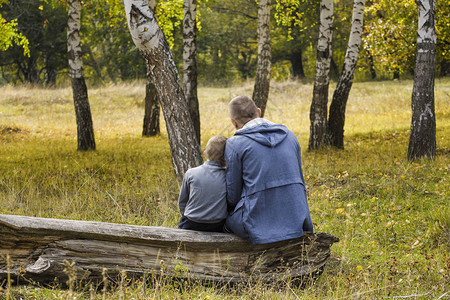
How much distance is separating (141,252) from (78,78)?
28.1ft

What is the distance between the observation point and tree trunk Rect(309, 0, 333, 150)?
10469mm

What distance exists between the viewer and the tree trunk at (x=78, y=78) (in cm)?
1105

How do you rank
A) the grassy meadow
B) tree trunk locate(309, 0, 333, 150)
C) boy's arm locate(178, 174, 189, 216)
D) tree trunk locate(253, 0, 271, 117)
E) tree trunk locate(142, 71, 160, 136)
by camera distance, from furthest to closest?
1. tree trunk locate(142, 71, 160, 136)
2. tree trunk locate(253, 0, 271, 117)
3. tree trunk locate(309, 0, 333, 150)
4. boy's arm locate(178, 174, 189, 216)
5. the grassy meadow

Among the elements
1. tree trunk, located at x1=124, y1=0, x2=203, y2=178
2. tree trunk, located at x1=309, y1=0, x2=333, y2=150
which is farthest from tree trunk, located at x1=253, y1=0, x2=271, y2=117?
tree trunk, located at x1=124, y1=0, x2=203, y2=178

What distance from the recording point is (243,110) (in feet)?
13.8

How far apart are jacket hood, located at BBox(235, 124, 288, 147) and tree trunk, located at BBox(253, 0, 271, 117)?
8.00m

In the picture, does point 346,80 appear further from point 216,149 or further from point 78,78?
point 216,149

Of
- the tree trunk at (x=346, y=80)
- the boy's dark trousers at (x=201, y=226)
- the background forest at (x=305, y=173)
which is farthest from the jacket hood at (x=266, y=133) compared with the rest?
the tree trunk at (x=346, y=80)

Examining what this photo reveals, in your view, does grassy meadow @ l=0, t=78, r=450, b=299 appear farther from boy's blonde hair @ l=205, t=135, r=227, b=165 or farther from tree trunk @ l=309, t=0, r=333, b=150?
boy's blonde hair @ l=205, t=135, r=227, b=165

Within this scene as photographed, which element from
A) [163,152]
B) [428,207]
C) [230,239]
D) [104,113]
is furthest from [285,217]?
[104,113]

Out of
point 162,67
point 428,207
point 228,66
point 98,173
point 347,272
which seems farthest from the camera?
point 228,66

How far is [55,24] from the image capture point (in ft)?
99.3

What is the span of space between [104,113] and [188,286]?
61.5 ft

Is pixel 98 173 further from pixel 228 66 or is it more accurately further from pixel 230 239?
pixel 228 66
